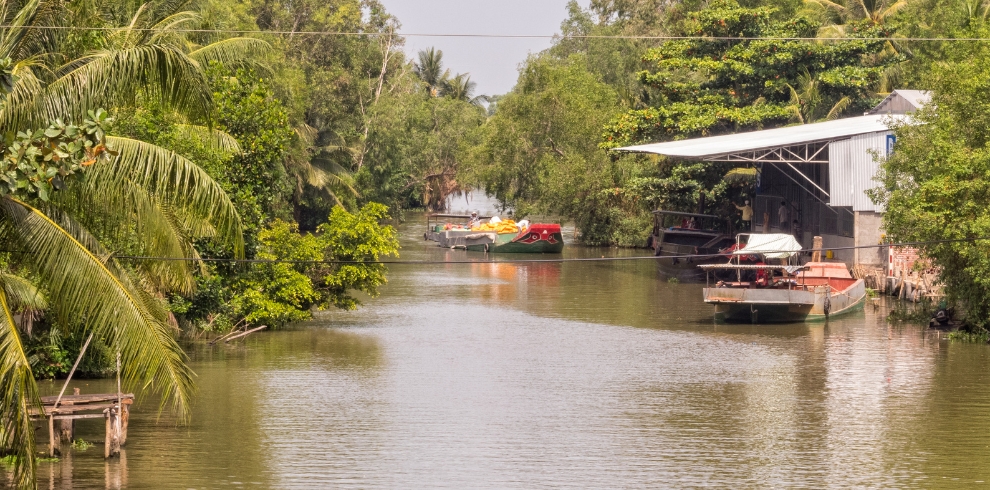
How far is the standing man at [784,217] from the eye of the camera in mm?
44056

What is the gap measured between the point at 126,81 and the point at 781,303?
20.6m

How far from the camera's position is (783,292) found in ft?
101

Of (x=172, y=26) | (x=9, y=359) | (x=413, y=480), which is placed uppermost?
(x=172, y=26)

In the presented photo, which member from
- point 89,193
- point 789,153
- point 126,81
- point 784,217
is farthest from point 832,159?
point 89,193

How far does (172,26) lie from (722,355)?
45.3 feet

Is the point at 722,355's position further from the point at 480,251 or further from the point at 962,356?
the point at 480,251

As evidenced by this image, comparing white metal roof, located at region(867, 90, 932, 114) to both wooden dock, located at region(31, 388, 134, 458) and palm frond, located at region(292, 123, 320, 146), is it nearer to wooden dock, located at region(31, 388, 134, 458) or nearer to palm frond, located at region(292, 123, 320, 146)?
palm frond, located at region(292, 123, 320, 146)

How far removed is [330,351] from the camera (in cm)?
2666

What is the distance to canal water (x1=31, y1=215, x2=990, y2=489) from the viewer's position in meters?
16.2

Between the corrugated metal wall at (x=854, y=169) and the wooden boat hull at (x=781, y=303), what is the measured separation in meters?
5.06

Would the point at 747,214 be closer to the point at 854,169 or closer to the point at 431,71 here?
the point at 854,169

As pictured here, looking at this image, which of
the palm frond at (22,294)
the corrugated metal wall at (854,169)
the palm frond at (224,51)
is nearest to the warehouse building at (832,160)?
the corrugated metal wall at (854,169)

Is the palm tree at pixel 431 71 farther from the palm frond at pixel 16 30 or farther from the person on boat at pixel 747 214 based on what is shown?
the palm frond at pixel 16 30

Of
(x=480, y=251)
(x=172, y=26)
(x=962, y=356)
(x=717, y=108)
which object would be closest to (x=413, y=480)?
(x=172, y=26)
